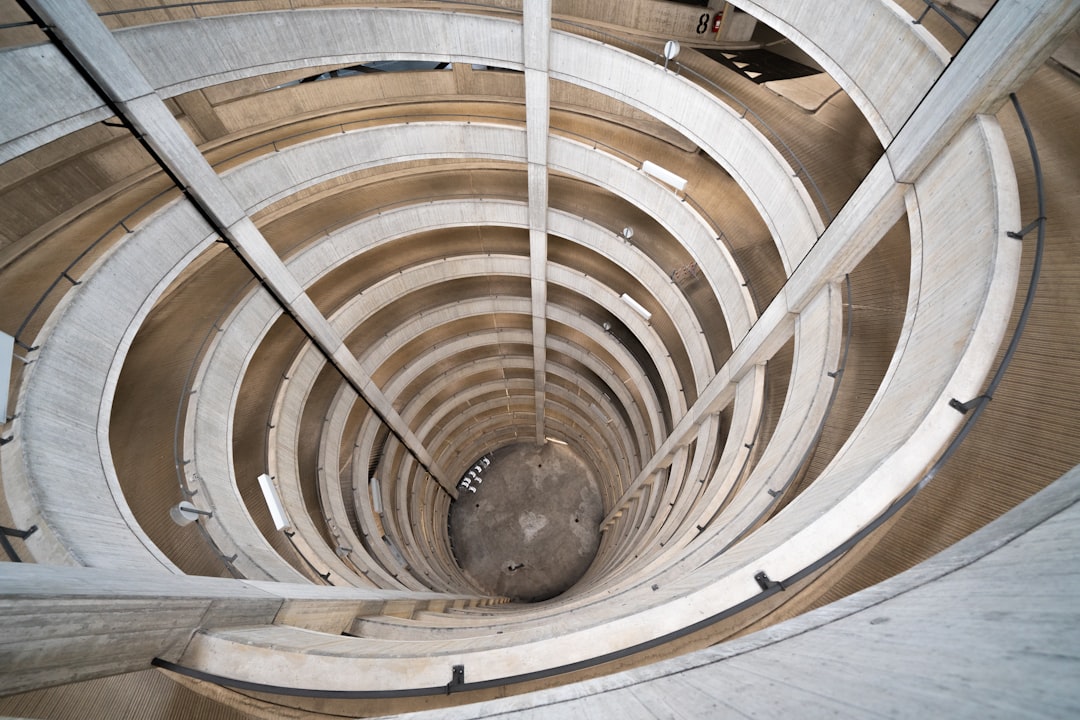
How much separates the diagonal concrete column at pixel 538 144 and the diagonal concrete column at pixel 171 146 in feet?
19.9

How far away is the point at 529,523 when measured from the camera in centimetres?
Answer: 2062

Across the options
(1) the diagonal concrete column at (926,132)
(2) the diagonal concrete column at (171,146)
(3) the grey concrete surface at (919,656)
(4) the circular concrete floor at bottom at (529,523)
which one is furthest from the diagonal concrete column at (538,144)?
(3) the grey concrete surface at (919,656)

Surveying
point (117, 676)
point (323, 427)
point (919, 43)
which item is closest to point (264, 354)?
point (323, 427)

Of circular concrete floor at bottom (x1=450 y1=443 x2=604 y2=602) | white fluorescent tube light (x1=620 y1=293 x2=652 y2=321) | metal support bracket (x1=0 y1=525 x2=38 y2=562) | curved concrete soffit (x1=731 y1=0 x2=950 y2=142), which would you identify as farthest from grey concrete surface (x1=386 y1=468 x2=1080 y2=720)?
circular concrete floor at bottom (x1=450 y1=443 x2=604 y2=602)

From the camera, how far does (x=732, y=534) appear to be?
5.27m

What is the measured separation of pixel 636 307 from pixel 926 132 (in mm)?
8602

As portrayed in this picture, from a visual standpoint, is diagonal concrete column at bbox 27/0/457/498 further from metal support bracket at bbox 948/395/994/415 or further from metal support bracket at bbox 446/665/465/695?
metal support bracket at bbox 948/395/994/415

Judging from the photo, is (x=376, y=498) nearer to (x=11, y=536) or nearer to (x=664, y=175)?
(x=11, y=536)

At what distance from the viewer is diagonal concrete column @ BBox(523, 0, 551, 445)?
860 centimetres

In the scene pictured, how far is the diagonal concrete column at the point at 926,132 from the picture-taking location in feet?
A: 13.6

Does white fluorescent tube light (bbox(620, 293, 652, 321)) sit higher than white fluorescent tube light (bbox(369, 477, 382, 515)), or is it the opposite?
white fluorescent tube light (bbox(620, 293, 652, 321))

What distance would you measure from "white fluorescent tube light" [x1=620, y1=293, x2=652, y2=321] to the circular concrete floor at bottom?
1106 cm

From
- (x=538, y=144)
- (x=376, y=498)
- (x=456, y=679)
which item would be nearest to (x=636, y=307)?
(x=538, y=144)

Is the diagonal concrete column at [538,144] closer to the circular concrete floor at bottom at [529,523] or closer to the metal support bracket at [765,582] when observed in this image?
the circular concrete floor at bottom at [529,523]
